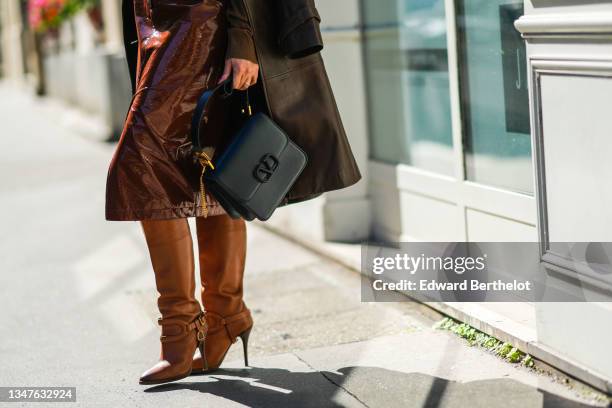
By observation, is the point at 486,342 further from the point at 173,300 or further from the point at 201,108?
the point at 201,108

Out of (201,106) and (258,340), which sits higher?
(201,106)

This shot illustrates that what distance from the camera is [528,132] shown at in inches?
158

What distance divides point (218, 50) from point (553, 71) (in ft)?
3.59

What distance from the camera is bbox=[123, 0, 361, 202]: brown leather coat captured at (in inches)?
129

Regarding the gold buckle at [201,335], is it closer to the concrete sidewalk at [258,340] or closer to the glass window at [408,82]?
the concrete sidewalk at [258,340]

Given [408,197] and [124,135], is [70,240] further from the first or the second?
[124,135]

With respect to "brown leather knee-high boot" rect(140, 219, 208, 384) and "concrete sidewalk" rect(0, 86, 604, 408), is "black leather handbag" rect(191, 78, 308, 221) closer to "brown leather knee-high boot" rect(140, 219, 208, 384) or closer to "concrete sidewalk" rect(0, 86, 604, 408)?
"brown leather knee-high boot" rect(140, 219, 208, 384)

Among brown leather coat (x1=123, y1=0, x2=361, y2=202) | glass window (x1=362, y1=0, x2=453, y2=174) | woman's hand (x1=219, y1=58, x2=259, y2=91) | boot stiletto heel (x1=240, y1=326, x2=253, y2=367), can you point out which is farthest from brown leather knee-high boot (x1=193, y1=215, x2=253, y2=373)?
glass window (x1=362, y1=0, x2=453, y2=174)

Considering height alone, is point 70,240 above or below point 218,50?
below

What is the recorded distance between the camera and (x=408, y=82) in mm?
5152

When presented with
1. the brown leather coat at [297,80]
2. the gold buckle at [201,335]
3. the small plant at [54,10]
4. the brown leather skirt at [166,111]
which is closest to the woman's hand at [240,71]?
the brown leather coat at [297,80]

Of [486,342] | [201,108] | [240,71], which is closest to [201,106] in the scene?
[201,108]

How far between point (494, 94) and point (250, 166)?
1.47m

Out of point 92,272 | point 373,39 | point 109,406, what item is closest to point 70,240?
point 92,272
